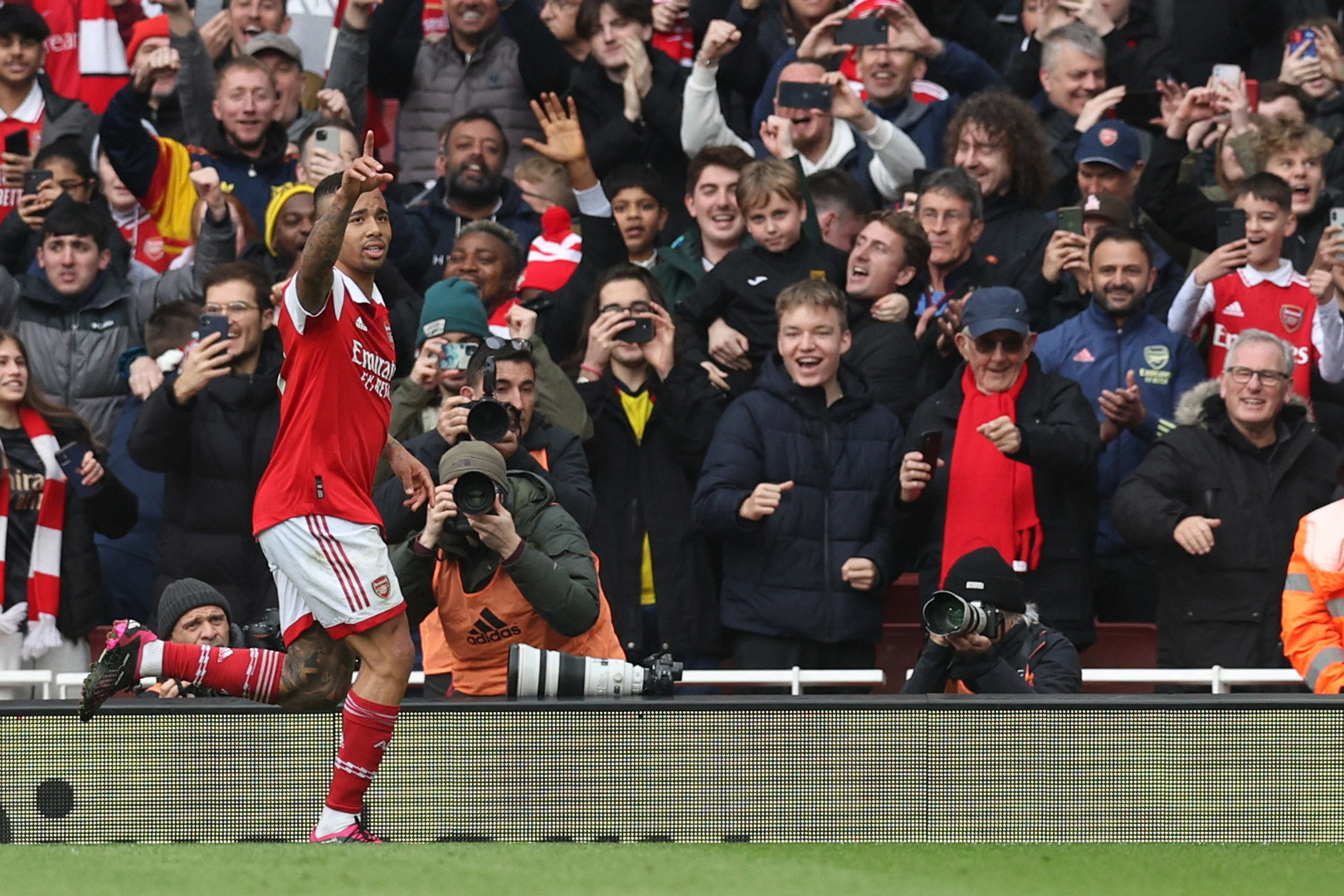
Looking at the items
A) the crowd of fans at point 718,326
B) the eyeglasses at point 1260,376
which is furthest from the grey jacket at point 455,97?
the eyeglasses at point 1260,376

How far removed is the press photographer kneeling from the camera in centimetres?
684

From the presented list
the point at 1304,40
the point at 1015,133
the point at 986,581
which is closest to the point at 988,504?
the point at 986,581

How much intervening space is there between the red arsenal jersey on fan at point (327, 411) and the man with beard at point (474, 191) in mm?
3998

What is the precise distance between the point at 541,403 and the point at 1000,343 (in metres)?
1.92

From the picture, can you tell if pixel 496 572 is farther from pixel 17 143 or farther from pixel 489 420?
pixel 17 143

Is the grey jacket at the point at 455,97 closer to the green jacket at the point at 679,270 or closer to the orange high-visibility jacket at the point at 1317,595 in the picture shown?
the green jacket at the point at 679,270

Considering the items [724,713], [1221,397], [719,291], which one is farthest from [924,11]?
[724,713]

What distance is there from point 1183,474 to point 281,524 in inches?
157

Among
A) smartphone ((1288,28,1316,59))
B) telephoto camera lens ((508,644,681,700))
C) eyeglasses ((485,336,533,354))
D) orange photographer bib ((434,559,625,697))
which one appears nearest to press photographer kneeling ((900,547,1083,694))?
telephoto camera lens ((508,644,681,700))

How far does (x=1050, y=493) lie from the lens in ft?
27.9

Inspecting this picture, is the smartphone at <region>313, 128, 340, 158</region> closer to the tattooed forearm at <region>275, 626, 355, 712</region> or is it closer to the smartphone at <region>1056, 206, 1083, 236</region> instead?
the smartphone at <region>1056, 206, 1083, 236</region>

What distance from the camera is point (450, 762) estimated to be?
21.0ft

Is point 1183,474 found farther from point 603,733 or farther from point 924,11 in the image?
point 924,11

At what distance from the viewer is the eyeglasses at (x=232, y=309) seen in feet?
28.5
